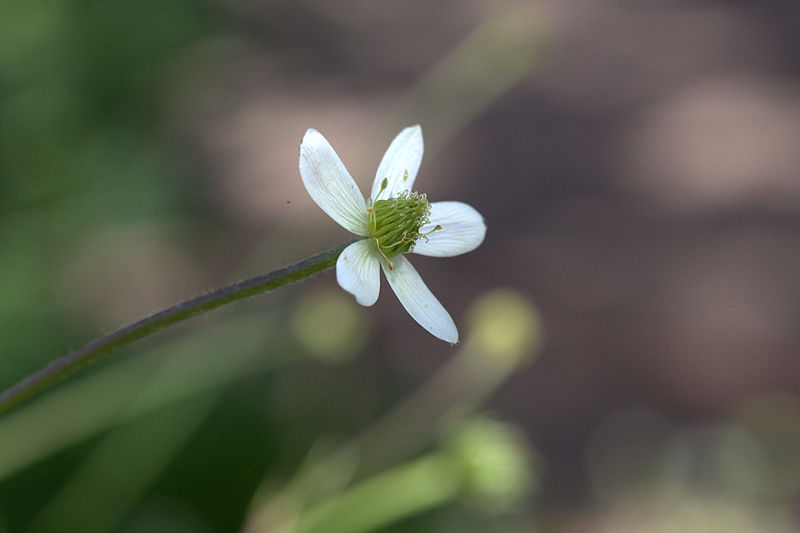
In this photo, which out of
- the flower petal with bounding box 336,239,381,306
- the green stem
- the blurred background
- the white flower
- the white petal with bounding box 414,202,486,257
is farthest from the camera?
the blurred background

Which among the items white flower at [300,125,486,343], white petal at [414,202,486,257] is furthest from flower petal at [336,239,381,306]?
white petal at [414,202,486,257]

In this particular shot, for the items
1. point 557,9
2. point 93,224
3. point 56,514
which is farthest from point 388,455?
point 557,9

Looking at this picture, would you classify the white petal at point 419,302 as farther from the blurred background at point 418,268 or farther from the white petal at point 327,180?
the blurred background at point 418,268

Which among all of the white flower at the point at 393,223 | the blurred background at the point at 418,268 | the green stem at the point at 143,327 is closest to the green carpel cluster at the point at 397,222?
the white flower at the point at 393,223

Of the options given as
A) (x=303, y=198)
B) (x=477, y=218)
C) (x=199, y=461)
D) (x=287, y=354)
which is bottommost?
(x=477, y=218)

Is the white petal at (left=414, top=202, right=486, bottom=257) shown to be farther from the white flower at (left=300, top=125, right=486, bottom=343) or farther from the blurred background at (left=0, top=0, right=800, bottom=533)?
the blurred background at (left=0, top=0, right=800, bottom=533)

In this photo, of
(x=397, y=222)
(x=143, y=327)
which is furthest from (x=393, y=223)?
(x=143, y=327)

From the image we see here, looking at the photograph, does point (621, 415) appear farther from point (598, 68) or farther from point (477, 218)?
point (598, 68)
